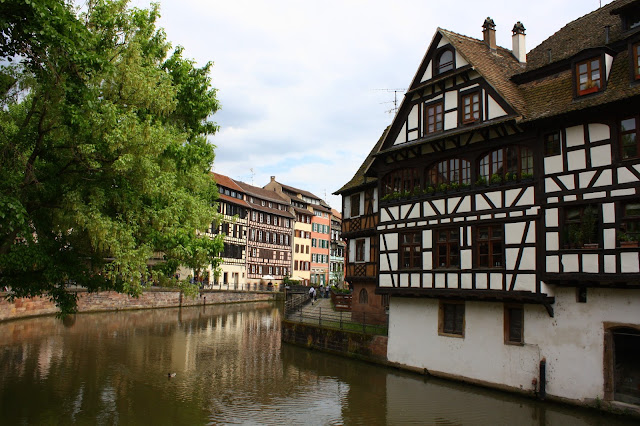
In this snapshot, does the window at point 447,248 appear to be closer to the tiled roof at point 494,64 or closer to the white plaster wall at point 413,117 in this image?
the white plaster wall at point 413,117

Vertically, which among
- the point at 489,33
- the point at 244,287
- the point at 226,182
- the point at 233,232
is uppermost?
the point at 226,182

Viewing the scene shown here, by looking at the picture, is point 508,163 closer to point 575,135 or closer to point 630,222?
point 575,135

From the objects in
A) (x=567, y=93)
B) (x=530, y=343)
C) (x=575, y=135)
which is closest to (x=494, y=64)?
(x=567, y=93)

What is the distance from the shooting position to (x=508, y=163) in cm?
1841

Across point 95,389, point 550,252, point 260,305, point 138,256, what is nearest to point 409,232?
point 550,252

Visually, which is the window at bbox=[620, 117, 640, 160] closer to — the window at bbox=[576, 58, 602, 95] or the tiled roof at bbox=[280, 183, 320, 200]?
the window at bbox=[576, 58, 602, 95]

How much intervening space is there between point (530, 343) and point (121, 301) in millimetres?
38870

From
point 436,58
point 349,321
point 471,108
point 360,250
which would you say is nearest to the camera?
point 471,108

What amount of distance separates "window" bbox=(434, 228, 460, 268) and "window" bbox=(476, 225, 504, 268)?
0.89 m

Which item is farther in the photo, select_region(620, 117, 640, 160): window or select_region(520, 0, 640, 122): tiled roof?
select_region(520, 0, 640, 122): tiled roof

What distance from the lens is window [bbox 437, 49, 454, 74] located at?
67.3ft

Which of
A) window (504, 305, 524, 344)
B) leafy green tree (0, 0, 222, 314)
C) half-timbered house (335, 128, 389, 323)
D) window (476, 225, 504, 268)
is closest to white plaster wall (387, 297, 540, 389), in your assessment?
window (504, 305, 524, 344)

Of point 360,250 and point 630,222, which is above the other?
point 630,222

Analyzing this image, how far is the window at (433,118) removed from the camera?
67.9 feet
